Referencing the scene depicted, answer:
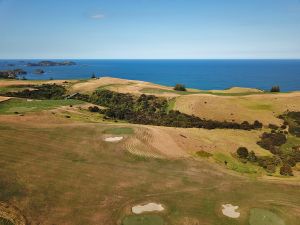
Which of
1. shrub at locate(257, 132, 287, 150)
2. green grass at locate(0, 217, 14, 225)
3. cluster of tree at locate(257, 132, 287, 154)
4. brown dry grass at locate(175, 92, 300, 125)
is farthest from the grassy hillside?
brown dry grass at locate(175, 92, 300, 125)

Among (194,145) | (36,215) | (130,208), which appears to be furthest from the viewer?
(194,145)

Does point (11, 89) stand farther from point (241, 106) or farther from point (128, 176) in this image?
point (128, 176)

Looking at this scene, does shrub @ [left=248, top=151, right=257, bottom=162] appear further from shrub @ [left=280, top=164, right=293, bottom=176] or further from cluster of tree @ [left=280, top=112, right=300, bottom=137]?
cluster of tree @ [left=280, top=112, right=300, bottom=137]

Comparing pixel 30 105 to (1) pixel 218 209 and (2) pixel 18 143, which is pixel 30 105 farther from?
(1) pixel 218 209

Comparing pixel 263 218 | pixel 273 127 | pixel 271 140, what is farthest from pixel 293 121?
pixel 263 218

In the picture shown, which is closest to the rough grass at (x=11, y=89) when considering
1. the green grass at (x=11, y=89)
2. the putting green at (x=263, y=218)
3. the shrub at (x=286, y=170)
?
the green grass at (x=11, y=89)

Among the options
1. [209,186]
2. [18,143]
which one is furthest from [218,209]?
[18,143]
